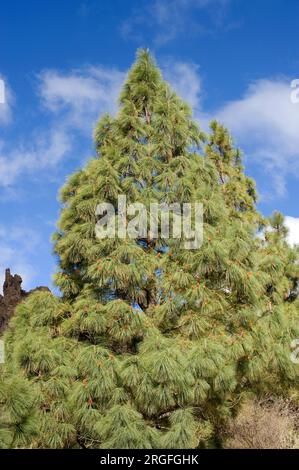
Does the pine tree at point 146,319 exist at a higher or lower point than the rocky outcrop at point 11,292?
lower

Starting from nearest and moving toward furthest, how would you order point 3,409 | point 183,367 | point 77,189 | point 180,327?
1. point 3,409
2. point 183,367
3. point 180,327
4. point 77,189

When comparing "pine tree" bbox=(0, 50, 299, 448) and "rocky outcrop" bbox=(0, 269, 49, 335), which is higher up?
"rocky outcrop" bbox=(0, 269, 49, 335)

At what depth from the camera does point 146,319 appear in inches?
193

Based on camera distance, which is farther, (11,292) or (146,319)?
(11,292)

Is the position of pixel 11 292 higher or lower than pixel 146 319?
higher

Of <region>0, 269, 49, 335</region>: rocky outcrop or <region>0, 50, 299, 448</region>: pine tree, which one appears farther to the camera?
<region>0, 269, 49, 335</region>: rocky outcrop

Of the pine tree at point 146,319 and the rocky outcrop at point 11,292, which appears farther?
the rocky outcrop at point 11,292

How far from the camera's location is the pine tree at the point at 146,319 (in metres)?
4.32

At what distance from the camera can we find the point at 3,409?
10.5 ft

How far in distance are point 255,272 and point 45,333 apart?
260cm

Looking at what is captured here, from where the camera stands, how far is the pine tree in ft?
14.2
